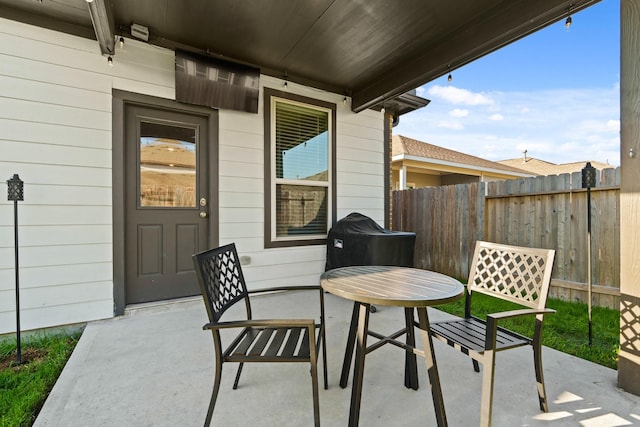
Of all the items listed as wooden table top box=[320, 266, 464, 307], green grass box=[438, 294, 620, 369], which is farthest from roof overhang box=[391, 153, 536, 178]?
wooden table top box=[320, 266, 464, 307]

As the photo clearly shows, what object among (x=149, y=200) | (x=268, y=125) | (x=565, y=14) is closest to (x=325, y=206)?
(x=268, y=125)

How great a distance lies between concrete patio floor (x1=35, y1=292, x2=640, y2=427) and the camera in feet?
4.99

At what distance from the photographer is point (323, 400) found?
1667 millimetres

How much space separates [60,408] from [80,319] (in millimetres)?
1385

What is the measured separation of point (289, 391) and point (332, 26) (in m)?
3.03

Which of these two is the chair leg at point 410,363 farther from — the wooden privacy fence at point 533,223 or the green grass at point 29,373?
the wooden privacy fence at point 533,223

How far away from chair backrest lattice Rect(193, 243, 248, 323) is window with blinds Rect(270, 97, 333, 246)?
6.16 feet

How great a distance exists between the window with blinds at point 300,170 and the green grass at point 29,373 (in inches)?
87.0

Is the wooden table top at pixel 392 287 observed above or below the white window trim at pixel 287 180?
below

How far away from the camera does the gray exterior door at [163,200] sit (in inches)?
118

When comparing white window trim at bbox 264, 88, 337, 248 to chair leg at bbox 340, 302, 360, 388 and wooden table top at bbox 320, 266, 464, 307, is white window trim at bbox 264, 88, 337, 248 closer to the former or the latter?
→ wooden table top at bbox 320, 266, 464, 307

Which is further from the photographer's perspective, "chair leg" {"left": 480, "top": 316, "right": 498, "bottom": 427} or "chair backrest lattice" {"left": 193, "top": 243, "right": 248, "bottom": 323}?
"chair backrest lattice" {"left": 193, "top": 243, "right": 248, "bottom": 323}

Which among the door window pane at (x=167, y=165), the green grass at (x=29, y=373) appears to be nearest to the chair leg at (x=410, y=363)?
the green grass at (x=29, y=373)

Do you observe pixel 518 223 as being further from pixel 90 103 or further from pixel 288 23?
pixel 90 103
